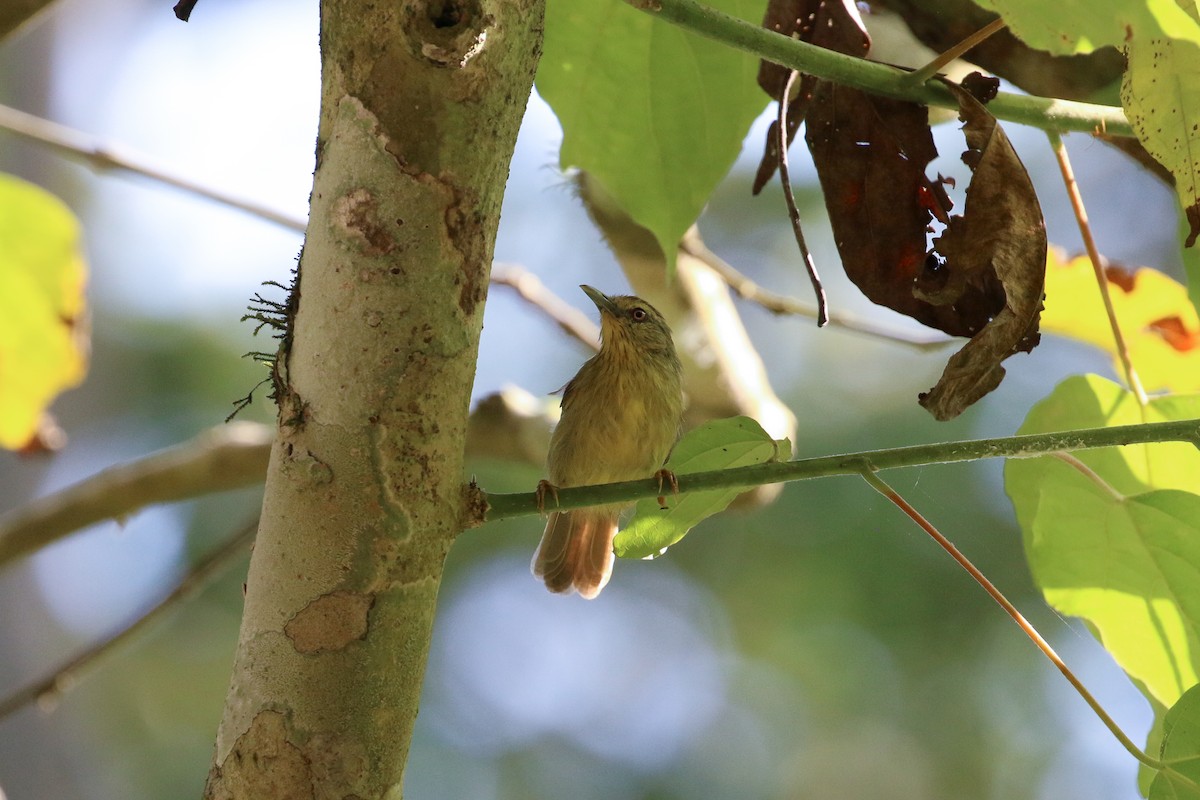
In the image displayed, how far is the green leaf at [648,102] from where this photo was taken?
226cm

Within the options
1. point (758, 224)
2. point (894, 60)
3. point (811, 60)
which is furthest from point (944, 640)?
point (811, 60)

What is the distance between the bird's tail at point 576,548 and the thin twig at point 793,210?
204 centimetres

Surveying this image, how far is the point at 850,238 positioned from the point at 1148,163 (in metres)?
0.79

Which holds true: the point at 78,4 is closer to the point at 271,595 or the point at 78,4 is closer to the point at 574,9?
the point at 574,9

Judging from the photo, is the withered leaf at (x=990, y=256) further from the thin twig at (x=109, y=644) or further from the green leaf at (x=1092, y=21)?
the thin twig at (x=109, y=644)

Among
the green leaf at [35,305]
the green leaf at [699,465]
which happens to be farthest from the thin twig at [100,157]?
the green leaf at [699,465]

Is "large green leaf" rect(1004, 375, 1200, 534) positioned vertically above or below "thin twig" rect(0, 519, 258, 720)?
above

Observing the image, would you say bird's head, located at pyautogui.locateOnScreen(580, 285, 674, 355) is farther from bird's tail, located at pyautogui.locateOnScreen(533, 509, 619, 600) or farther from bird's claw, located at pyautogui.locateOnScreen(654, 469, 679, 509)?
bird's claw, located at pyautogui.locateOnScreen(654, 469, 679, 509)

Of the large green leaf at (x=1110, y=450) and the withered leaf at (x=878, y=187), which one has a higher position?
the withered leaf at (x=878, y=187)

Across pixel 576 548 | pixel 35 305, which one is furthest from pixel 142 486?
pixel 576 548

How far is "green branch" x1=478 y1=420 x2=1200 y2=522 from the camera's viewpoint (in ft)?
4.69

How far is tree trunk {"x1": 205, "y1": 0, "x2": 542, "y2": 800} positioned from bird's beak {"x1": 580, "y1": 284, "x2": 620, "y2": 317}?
9.74 ft

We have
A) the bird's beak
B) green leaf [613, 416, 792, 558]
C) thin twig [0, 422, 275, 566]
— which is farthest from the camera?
the bird's beak

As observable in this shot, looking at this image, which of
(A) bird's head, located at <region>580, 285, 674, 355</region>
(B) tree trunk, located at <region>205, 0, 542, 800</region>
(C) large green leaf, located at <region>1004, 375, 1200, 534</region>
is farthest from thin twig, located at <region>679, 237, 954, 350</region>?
(B) tree trunk, located at <region>205, 0, 542, 800</region>
